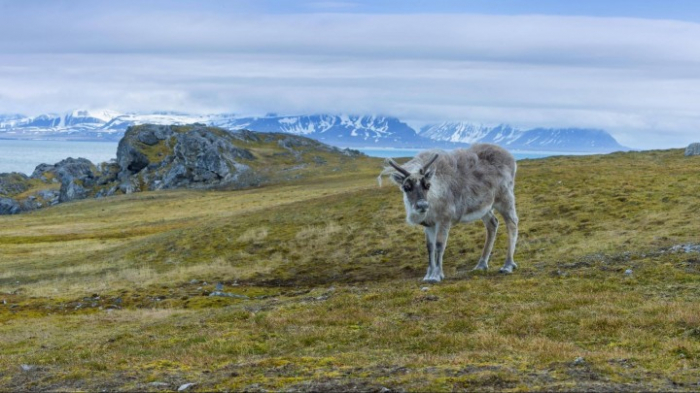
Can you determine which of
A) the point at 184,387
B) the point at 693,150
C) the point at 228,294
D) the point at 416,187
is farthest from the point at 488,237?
the point at 693,150

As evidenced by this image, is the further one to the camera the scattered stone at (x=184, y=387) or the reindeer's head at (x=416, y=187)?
the reindeer's head at (x=416, y=187)

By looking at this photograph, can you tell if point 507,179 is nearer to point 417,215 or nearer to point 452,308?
point 417,215

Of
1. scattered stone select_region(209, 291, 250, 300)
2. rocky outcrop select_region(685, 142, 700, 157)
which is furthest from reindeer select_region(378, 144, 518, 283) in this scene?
rocky outcrop select_region(685, 142, 700, 157)

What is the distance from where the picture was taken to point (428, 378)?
12.1 meters

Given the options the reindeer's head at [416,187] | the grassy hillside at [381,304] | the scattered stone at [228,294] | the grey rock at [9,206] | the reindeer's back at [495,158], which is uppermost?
the reindeer's back at [495,158]

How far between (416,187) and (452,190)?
229 cm

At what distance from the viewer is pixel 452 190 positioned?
25703mm

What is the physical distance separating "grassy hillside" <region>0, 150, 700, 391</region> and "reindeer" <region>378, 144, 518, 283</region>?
1800mm

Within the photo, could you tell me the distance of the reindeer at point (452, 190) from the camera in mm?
Answer: 24203

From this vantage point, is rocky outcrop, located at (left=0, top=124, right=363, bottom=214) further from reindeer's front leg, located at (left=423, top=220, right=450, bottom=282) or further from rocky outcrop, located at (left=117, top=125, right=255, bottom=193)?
reindeer's front leg, located at (left=423, top=220, right=450, bottom=282)

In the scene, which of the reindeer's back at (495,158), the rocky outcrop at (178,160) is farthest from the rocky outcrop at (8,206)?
the reindeer's back at (495,158)

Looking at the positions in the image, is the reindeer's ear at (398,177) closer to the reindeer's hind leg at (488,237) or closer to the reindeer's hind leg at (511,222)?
the reindeer's hind leg at (488,237)

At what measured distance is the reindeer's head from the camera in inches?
942

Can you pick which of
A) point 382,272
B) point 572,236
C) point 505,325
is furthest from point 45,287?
point 505,325
